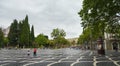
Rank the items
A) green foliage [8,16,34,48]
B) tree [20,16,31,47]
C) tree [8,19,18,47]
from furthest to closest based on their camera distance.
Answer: tree [8,19,18,47]
green foliage [8,16,34,48]
tree [20,16,31,47]

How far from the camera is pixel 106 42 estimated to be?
291ft

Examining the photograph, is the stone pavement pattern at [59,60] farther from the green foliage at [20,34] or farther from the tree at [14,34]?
the tree at [14,34]

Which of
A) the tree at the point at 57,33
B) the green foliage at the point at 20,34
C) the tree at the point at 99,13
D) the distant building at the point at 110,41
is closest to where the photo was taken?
the tree at the point at 99,13

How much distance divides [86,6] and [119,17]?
5.78 metres

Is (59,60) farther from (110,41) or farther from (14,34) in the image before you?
(14,34)

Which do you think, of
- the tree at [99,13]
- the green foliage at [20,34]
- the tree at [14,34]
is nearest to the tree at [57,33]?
the green foliage at [20,34]

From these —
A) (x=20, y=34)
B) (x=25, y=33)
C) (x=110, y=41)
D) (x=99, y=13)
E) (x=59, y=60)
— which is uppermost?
(x=25, y=33)

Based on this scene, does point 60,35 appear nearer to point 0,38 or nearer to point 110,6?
point 0,38

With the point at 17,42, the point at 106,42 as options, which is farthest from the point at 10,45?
the point at 106,42

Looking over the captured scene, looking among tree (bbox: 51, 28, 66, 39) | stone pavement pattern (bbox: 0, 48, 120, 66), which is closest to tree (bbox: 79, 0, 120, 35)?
stone pavement pattern (bbox: 0, 48, 120, 66)

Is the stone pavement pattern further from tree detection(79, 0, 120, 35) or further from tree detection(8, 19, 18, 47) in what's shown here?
tree detection(8, 19, 18, 47)

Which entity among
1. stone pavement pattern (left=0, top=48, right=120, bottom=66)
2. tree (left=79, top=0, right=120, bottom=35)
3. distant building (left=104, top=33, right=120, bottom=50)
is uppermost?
tree (left=79, top=0, right=120, bottom=35)

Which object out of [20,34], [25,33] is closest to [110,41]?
[25,33]

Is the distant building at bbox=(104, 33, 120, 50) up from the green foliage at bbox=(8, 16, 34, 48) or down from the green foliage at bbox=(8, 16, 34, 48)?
down
